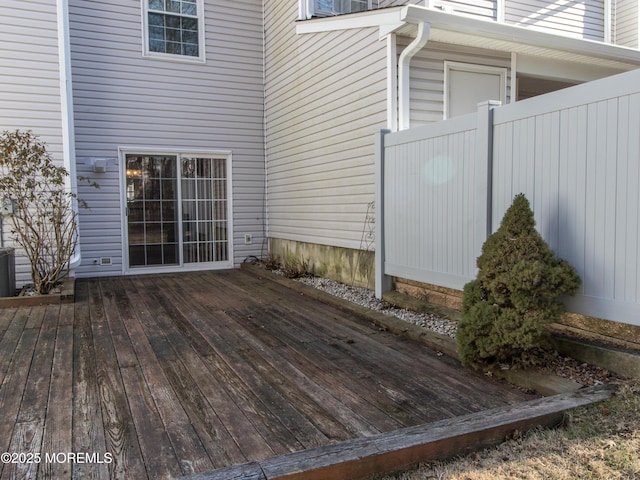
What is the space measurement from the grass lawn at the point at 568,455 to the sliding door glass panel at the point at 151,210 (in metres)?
7.00

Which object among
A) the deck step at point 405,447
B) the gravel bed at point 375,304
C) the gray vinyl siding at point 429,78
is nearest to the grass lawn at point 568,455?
the deck step at point 405,447

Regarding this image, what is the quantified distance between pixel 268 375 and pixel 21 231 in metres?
4.58

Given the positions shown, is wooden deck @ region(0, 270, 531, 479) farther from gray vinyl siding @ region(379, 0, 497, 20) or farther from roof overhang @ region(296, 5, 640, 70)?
gray vinyl siding @ region(379, 0, 497, 20)

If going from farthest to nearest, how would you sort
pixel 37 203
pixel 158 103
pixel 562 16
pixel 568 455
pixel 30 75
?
pixel 158 103 → pixel 562 16 → pixel 30 75 → pixel 37 203 → pixel 568 455

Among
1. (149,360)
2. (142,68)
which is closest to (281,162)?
(142,68)

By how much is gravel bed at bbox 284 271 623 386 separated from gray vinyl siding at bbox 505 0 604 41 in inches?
188

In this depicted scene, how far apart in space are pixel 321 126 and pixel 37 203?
3.93 metres

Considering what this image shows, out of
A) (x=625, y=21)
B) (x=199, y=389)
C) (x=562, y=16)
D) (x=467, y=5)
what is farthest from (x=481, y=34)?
(x=625, y=21)

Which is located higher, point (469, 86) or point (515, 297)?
point (469, 86)

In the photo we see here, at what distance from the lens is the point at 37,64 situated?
6.41 meters

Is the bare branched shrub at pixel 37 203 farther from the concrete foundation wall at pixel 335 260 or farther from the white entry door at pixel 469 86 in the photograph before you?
the white entry door at pixel 469 86

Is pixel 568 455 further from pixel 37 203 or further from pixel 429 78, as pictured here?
pixel 37 203

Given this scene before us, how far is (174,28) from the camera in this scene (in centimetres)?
823

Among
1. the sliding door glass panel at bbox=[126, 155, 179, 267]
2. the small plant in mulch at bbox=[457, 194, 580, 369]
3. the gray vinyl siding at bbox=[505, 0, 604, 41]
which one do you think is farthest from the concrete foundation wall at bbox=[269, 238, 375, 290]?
the gray vinyl siding at bbox=[505, 0, 604, 41]
